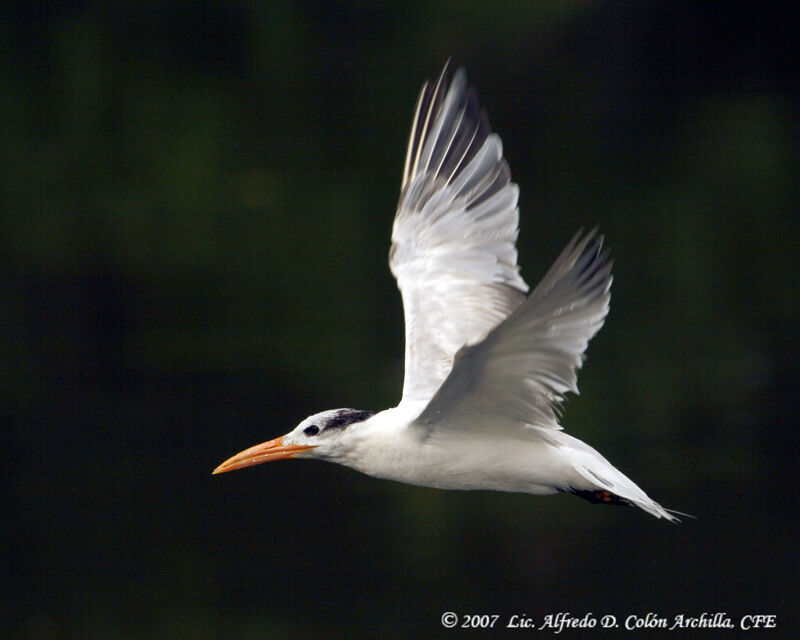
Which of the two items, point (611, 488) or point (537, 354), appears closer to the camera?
point (537, 354)

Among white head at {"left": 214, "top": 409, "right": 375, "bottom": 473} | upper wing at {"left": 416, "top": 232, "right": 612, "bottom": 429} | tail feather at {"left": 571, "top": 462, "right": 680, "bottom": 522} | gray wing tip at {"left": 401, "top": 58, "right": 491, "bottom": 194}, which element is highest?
gray wing tip at {"left": 401, "top": 58, "right": 491, "bottom": 194}

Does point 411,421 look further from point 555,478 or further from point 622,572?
point 622,572

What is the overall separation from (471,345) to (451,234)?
146 cm

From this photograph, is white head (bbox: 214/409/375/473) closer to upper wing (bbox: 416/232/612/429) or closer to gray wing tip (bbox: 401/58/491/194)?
upper wing (bbox: 416/232/612/429)

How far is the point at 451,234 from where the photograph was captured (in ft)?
16.3

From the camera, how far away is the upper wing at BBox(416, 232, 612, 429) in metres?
3.51

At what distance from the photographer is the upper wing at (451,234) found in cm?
464

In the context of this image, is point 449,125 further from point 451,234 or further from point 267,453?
point 267,453

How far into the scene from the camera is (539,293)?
3445 mm

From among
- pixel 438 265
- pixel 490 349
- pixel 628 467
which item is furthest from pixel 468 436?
pixel 628 467

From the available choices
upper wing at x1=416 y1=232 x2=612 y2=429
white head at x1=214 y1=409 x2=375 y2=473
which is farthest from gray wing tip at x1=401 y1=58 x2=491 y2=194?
upper wing at x1=416 y1=232 x2=612 y2=429

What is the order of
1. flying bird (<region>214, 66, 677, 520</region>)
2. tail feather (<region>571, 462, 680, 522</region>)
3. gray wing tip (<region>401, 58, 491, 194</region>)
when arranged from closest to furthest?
1. flying bird (<region>214, 66, 677, 520</region>)
2. tail feather (<region>571, 462, 680, 522</region>)
3. gray wing tip (<region>401, 58, 491, 194</region>)

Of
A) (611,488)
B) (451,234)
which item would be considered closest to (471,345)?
(611,488)

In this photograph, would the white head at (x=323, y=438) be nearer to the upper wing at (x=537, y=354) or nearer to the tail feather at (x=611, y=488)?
the upper wing at (x=537, y=354)
